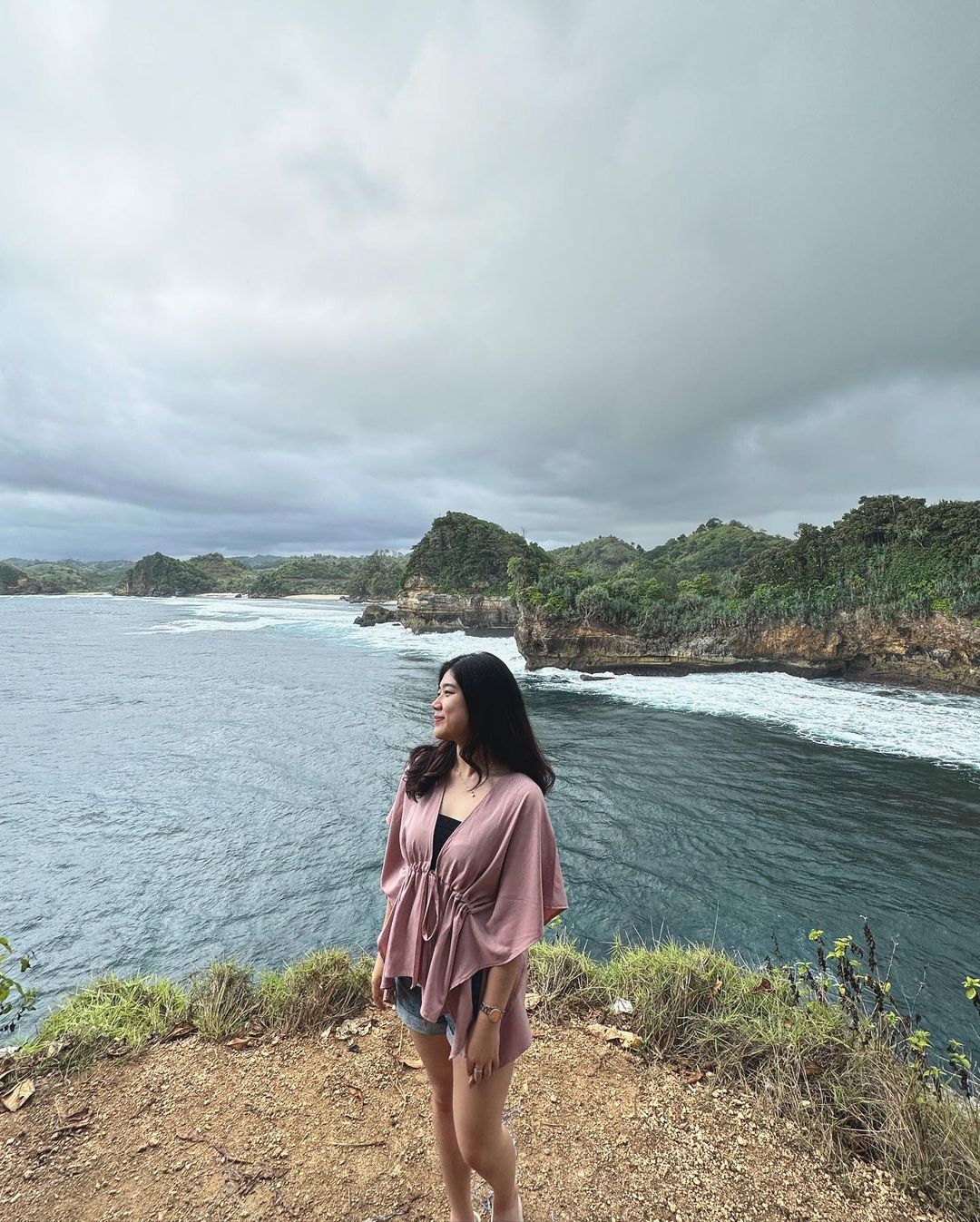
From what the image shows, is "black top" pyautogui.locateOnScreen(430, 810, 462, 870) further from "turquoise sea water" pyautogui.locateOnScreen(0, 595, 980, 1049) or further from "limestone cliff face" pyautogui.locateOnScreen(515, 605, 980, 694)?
"limestone cliff face" pyautogui.locateOnScreen(515, 605, 980, 694)

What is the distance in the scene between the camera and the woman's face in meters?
1.81

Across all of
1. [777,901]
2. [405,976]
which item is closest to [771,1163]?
[405,976]

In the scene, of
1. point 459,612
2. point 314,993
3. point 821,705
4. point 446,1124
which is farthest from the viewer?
point 459,612

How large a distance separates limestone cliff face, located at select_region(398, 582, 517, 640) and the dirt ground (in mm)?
52773

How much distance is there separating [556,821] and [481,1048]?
432 inches

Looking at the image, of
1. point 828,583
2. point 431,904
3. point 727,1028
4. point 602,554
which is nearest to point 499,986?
point 431,904

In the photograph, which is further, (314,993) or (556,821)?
(556,821)

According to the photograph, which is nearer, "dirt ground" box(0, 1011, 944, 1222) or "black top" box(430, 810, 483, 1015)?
"black top" box(430, 810, 483, 1015)

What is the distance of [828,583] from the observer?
32.8m

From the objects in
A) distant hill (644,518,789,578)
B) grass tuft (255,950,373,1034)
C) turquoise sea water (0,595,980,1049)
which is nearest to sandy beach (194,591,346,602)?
distant hill (644,518,789,578)

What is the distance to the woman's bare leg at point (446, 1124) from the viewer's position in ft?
5.93

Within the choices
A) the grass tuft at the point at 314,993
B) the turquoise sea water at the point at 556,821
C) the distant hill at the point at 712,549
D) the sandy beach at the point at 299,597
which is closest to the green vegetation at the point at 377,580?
the sandy beach at the point at 299,597

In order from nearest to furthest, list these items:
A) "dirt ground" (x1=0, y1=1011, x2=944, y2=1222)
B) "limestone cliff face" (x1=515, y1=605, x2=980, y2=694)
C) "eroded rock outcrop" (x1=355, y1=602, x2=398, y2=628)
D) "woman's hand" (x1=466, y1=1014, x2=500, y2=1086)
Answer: "woman's hand" (x1=466, y1=1014, x2=500, y2=1086), "dirt ground" (x1=0, y1=1011, x2=944, y2=1222), "limestone cliff face" (x1=515, y1=605, x2=980, y2=694), "eroded rock outcrop" (x1=355, y1=602, x2=398, y2=628)

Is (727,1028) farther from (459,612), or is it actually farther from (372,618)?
(372,618)
